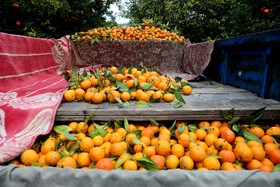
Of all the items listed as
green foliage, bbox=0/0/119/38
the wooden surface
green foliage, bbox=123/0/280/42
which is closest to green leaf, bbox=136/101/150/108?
the wooden surface

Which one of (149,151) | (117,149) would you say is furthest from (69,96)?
(149,151)

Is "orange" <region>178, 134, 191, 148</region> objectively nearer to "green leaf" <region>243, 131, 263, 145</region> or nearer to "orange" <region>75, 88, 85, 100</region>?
"green leaf" <region>243, 131, 263, 145</region>

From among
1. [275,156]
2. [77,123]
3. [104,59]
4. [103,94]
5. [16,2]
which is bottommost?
[275,156]

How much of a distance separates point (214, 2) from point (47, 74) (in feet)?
19.7

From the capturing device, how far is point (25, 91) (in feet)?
5.00

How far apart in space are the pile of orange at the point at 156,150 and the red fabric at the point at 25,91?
0.36 ft

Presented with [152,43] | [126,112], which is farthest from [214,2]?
[126,112]

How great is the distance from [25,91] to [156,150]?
1.32 m

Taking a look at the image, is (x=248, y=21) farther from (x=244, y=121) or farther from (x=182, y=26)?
(x=244, y=121)

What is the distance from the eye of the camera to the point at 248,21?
467 centimetres

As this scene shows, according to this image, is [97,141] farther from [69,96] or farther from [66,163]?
[69,96]

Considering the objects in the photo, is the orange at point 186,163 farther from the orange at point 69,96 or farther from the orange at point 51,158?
the orange at point 69,96

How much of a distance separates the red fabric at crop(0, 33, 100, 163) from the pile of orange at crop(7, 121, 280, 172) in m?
0.11

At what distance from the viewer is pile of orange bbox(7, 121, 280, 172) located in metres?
0.94
